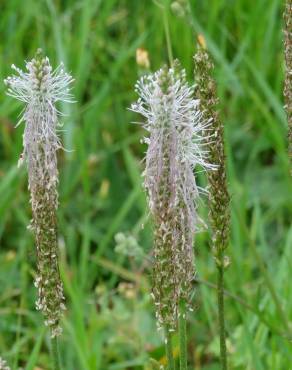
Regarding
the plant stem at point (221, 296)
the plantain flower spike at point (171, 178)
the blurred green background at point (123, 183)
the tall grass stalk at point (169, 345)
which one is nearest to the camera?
the plantain flower spike at point (171, 178)

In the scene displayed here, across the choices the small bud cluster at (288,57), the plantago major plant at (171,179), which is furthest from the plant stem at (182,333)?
the small bud cluster at (288,57)

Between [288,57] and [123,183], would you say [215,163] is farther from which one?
[123,183]

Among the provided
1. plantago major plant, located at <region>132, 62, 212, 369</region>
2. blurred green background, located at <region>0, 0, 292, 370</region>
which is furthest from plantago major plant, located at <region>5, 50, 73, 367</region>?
blurred green background, located at <region>0, 0, 292, 370</region>

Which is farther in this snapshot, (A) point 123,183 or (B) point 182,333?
(A) point 123,183

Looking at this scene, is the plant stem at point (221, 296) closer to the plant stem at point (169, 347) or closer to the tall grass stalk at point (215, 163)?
the tall grass stalk at point (215, 163)

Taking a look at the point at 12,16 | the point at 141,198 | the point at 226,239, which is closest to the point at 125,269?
the point at 141,198

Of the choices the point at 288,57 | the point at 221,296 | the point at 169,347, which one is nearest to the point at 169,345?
the point at 169,347
